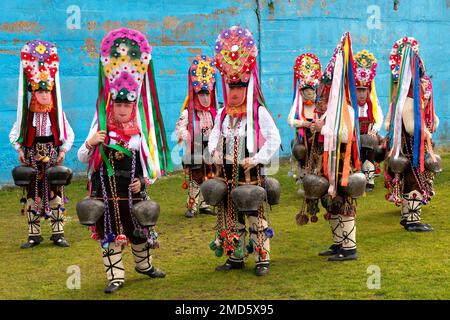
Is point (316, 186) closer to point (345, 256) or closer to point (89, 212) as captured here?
point (345, 256)

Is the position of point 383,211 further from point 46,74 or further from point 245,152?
point 46,74

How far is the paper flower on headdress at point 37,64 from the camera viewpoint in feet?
25.2

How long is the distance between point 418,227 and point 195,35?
5571 millimetres

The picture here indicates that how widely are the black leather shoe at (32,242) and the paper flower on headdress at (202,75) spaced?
7.92 feet

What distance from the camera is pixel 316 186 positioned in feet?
22.0

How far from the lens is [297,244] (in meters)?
7.88

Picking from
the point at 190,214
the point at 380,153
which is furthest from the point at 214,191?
the point at 190,214

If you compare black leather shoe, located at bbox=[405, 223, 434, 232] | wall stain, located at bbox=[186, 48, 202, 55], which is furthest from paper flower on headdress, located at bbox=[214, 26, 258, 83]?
wall stain, located at bbox=[186, 48, 202, 55]

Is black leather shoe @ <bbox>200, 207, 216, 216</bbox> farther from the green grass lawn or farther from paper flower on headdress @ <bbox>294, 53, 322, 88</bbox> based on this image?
paper flower on headdress @ <bbox>294, 53, 322, 88</bbox>

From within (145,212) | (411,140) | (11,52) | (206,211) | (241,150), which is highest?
(11,52)

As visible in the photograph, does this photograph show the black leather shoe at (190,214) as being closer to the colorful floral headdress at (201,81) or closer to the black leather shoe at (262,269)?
the colorful floral headdress at (201,81)

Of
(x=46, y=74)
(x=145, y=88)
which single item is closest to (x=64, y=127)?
(x=46, y=74)

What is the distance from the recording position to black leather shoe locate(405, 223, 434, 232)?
323 inches

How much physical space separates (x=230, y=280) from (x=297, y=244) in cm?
153
